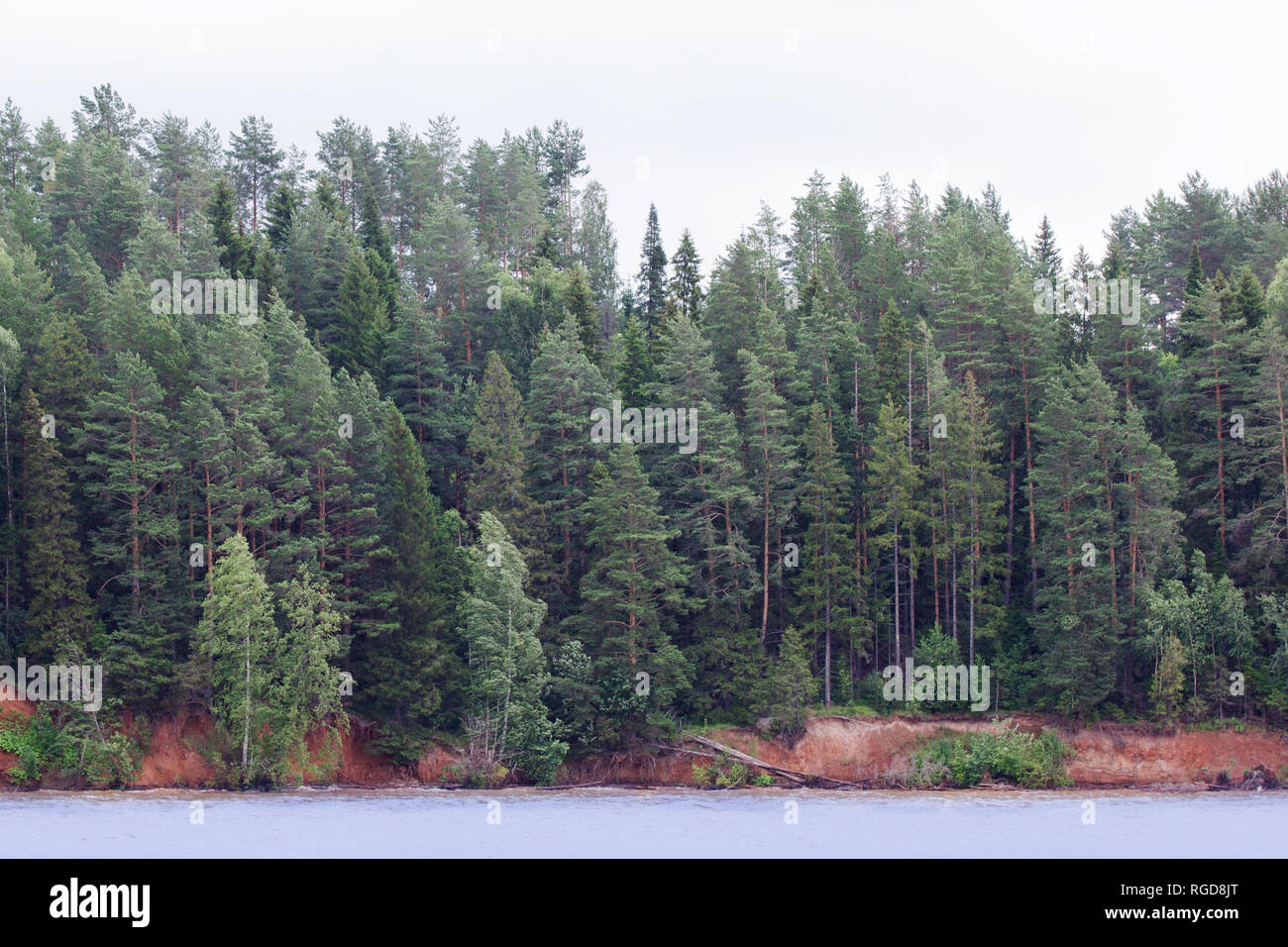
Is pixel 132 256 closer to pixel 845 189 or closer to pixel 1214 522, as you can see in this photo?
pixel 845 189

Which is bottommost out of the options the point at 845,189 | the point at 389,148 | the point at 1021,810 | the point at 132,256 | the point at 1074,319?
the point at 1021,810

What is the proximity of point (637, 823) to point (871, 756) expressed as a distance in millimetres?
18200

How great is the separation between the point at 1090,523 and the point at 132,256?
2226 inches

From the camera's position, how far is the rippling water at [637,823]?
4403 cm

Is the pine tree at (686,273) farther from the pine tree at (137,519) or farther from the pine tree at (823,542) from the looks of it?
the pine tree at (137,519)

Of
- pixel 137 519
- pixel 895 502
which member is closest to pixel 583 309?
pixel 895 502

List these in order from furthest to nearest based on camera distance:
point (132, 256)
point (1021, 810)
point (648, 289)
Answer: point (648, 289) → point (132, 256) → point (1021, 810)

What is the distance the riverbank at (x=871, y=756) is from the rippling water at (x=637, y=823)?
2.02 metres

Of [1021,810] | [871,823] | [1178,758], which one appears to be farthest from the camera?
[1178,758]

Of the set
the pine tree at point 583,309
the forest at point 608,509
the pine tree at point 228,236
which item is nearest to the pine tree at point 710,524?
the forest at point 608,509

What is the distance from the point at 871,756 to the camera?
216 feet

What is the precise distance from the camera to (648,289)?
10094 cm
